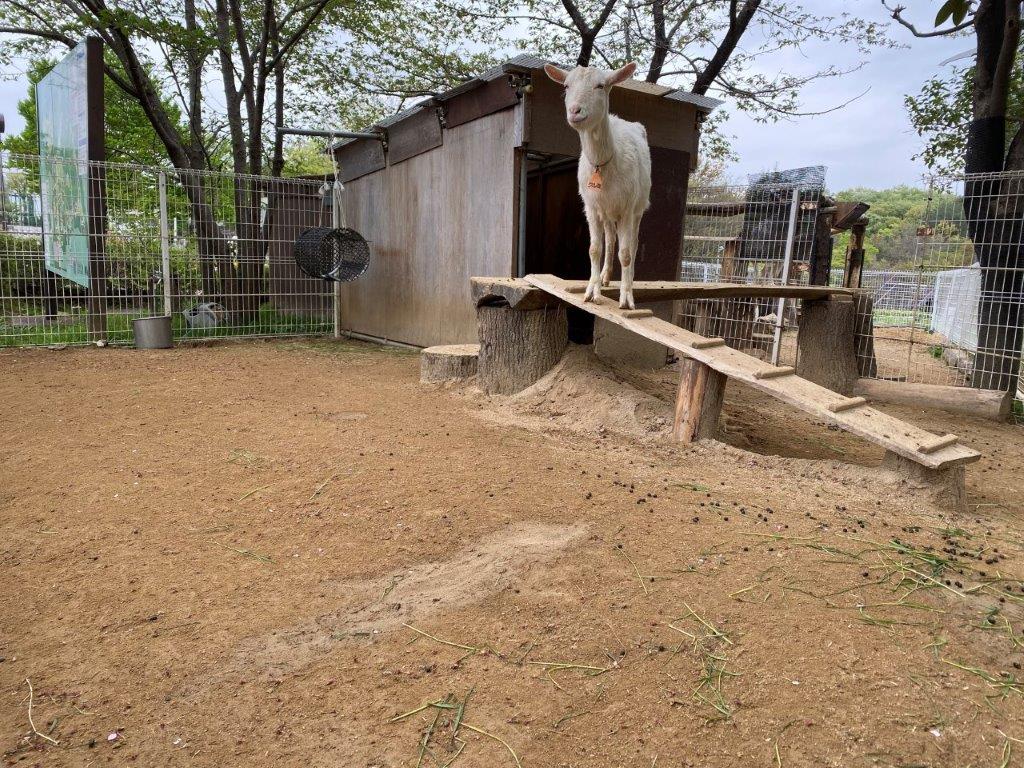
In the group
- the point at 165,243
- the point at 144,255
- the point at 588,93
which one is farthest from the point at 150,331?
the point at 588,93

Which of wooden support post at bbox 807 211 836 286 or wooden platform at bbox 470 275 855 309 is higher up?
wooden support post at bbox 807 211 836 286

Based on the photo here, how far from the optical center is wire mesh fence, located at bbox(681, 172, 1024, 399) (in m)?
6.21

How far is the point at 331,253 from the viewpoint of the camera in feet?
27.3

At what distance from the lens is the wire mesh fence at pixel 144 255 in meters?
7.73

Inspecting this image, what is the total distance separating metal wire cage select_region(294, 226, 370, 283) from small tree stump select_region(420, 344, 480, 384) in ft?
10.1

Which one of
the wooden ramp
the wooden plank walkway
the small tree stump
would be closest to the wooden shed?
the small tree stump

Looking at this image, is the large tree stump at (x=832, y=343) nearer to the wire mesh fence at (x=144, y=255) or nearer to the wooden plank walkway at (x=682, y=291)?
the wooden plank walkway at (x=682, y=291)

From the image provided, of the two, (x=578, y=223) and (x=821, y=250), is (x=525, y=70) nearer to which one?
(x=578, y=223)

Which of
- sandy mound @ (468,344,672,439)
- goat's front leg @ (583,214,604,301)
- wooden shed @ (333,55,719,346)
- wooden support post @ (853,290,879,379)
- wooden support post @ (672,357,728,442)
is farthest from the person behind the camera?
wooden shed @ (333,55,719,346)

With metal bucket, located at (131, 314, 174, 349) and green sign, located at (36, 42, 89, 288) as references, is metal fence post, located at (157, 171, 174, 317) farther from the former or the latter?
green sign, located at (36, 42, 89, 288)

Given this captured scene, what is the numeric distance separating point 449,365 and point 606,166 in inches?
91.5

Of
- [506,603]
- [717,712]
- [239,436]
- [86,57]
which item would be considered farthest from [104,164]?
[717,712]

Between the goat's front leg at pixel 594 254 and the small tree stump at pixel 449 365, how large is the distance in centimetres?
158

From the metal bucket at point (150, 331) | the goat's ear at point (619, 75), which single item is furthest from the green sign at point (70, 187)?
the goat's ear at point (619, 75)
